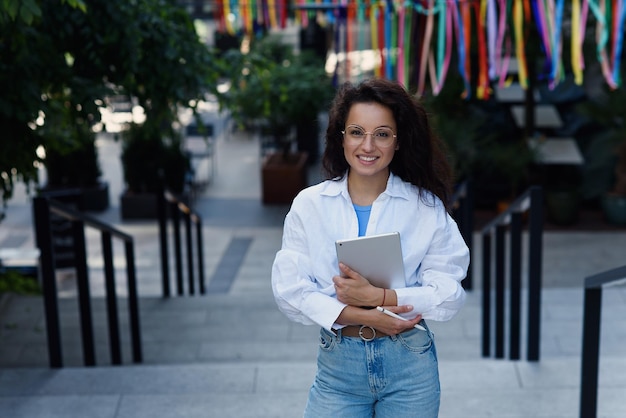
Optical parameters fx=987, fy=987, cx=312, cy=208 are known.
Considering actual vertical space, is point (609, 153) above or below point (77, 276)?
below

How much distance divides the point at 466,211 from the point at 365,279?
4.97 meters

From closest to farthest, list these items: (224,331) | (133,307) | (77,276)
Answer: (77,276) → (133,307) → (224,331)

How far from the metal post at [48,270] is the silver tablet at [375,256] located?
2293mm

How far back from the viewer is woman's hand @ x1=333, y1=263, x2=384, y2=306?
8.18ft

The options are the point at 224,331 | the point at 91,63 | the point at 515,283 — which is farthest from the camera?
the point at 224,331

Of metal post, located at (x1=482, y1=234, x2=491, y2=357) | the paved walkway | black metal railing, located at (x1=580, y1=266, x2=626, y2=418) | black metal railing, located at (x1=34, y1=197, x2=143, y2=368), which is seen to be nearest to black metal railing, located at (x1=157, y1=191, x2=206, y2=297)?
the paved walkway

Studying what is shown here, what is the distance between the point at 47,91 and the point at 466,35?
11.7 feet

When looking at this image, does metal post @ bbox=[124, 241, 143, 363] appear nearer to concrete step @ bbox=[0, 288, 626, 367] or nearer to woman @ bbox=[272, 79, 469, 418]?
concrete step @ bbox=[0, 288, 626, 367]

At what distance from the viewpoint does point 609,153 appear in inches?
441

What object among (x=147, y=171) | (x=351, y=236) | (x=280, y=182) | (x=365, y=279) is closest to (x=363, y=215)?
(x=351, y=236)

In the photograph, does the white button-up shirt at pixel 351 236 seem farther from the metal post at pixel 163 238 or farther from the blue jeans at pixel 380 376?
the metal post at pixel 163 238

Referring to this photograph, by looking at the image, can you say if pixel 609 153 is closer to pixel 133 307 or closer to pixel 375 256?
pixel 133 307

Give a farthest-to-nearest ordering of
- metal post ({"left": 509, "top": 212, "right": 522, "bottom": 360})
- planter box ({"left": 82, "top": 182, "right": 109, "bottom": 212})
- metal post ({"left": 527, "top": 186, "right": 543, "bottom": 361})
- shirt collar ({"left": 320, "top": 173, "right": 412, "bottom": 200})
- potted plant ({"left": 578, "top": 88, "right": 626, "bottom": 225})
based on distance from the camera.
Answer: planter box ({"left": 82, "top": 182, "right": 109, "bottom": 212}) < potted plant ({"left": 578, "top": 88, "right": 626, "bottom": 225}) < metal post ({"left": 509, "top": 212, "right": 522, "bottom": 360}) < metal post ({"left": 527, "top": 186, "right": 543, "bottom": 361}) < shirt collar ({"left": 320, "top": 173, "right": 412, "bottom": 200})

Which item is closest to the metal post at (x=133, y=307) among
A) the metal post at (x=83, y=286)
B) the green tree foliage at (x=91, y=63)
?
the metal post at (x=83, y=286)
